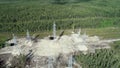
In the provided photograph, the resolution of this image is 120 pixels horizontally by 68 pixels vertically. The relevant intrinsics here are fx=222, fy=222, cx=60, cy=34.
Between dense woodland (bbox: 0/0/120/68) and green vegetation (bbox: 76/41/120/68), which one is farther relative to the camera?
dense woodland (bbox: 0/0/120/68)

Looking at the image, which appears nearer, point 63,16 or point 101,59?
point 101,59

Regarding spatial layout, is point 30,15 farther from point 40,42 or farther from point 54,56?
point 54,56

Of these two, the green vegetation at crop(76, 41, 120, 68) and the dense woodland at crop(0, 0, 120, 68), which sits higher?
the dense woodland at crop(0, 0, 120, 68)

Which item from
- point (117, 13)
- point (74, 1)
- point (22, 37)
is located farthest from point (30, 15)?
point (117, 13)

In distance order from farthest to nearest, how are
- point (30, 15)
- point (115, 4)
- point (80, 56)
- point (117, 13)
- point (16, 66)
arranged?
point (115, 4) < point (117, 13) < point (30, 15) < point (80, 56) < point (16, 66)


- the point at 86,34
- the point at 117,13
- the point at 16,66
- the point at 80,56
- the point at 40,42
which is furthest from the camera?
the point at 117,13

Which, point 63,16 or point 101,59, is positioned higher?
point 63,16

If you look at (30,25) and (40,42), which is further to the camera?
(30,25)

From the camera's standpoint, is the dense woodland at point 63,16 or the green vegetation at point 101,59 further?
the dense woodland at point 63,16
